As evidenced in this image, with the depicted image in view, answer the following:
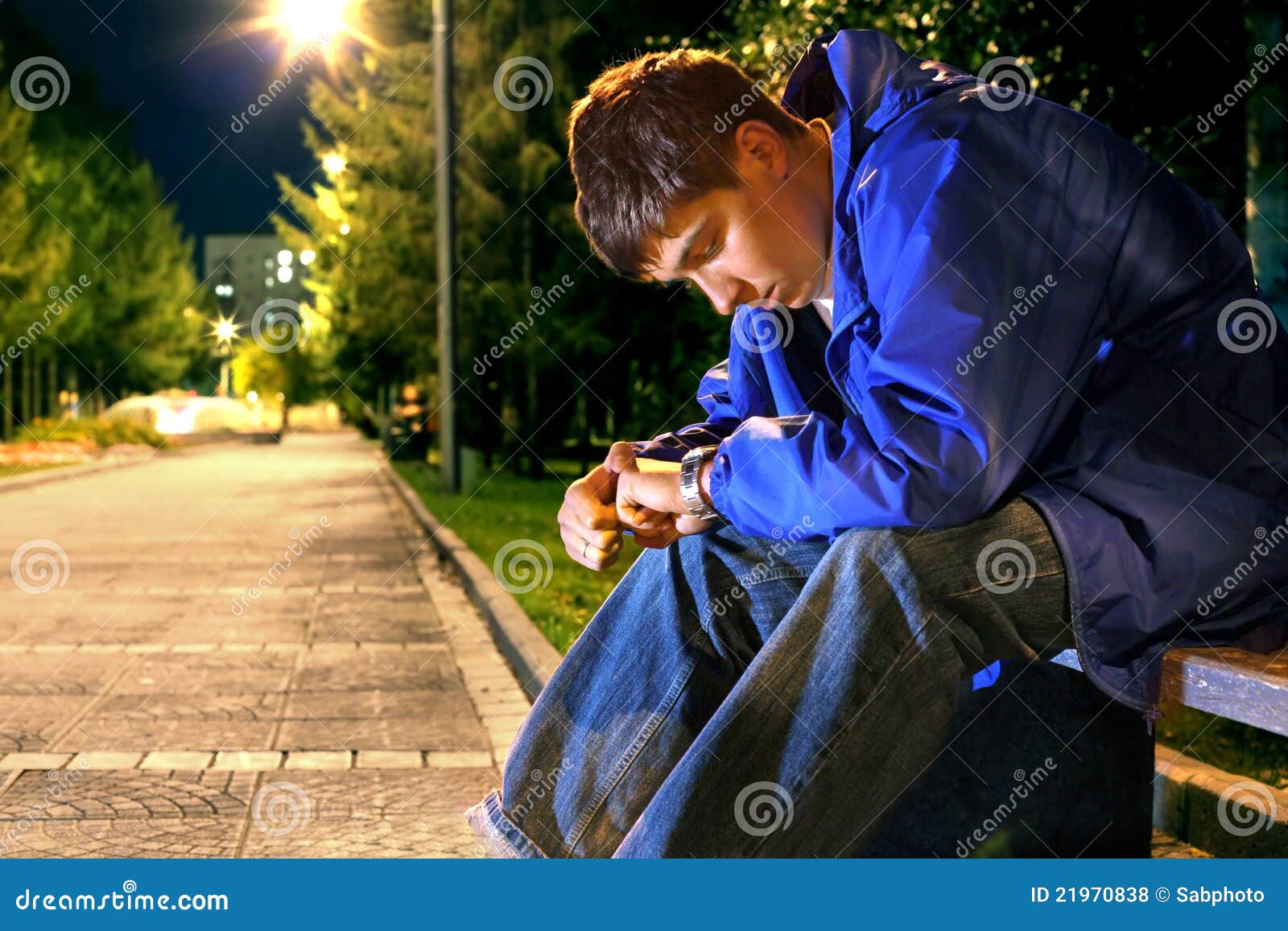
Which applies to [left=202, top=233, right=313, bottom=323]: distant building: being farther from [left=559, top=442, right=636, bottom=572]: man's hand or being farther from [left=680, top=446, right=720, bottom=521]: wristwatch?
[left=680, top=446, right=720, bottom=521]: wristwatch

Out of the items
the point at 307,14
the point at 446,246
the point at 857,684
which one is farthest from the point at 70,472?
the point at 857,684

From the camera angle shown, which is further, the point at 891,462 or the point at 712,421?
the point at 712,421

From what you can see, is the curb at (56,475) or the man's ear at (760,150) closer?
the man's ear at (760,150)

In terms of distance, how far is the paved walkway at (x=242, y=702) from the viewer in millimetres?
3797

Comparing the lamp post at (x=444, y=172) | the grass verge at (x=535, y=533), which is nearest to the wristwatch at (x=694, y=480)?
the grass verge at (x=535, y=533)

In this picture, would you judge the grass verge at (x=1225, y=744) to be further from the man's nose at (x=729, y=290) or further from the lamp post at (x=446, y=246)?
the lamp post at (x=446, y=246)

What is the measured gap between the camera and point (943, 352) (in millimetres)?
2018

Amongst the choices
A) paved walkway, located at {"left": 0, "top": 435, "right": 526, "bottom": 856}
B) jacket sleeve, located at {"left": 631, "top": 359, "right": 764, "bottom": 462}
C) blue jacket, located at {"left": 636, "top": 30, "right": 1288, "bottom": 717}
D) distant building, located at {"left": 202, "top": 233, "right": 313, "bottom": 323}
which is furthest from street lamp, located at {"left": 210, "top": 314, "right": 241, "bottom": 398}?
blue jacket, located at {"left": 636, "top": 30, "right": 1288, "bottom": 717}

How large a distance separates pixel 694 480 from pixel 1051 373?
0.66 m

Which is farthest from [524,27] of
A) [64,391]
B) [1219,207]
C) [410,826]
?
[64,391]

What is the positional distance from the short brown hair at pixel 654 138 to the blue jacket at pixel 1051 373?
0.19m

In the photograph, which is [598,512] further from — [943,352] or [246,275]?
[246,275]
